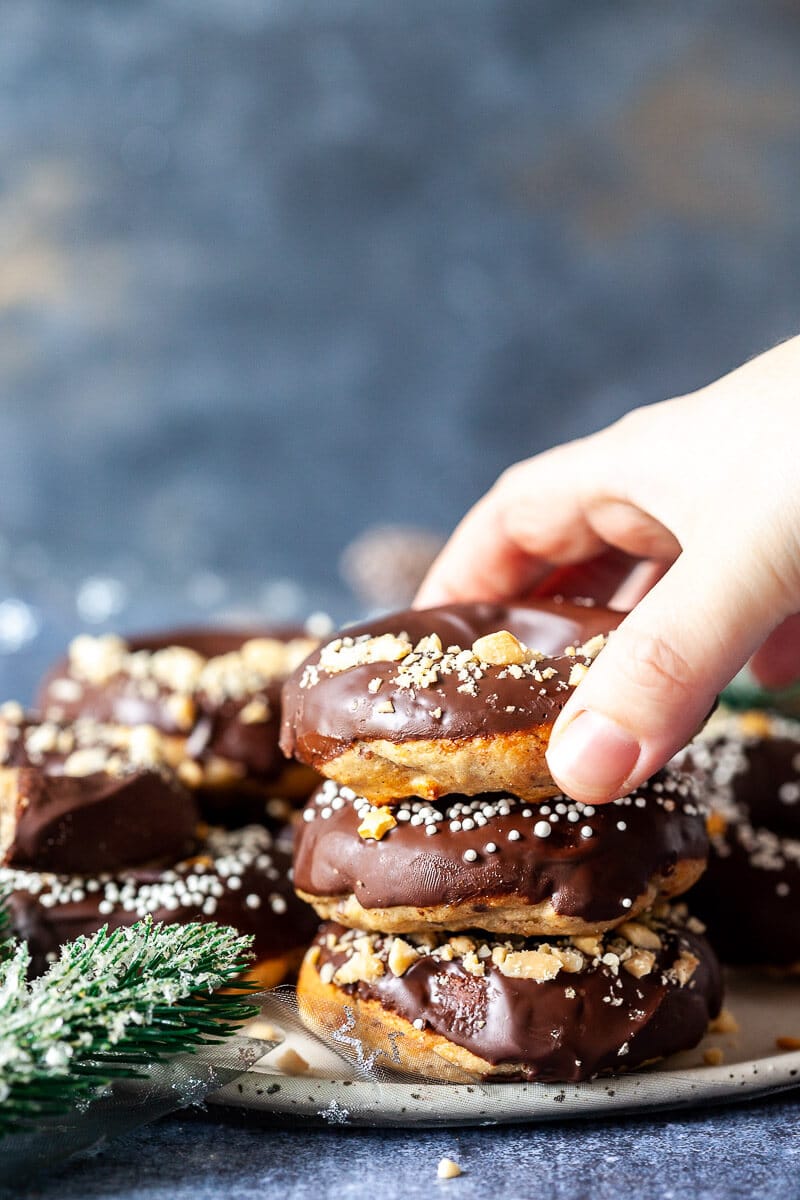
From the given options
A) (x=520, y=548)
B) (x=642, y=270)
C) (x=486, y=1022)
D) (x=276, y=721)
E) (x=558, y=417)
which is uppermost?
(x=642, y=270)

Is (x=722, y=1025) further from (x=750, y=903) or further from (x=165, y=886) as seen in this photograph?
(x=165, y=886)

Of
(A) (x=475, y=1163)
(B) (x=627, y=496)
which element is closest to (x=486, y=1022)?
(A) (x=475, y=1163)

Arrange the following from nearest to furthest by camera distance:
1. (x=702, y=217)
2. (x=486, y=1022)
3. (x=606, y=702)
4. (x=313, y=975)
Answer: (x=606, y=702) < (x=486, y=1022) < (x=313, y=975) < (x=702, y=217)

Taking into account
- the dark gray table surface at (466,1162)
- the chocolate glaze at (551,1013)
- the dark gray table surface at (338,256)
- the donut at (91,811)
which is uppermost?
the dark gray table surface at (338,256)

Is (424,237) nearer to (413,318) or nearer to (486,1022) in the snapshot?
(413,318)

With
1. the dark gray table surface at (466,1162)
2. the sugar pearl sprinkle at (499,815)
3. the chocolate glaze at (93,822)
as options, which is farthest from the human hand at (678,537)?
the chocolate glaze at (93,822)

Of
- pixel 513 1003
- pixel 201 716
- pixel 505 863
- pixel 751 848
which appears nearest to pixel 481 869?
pixel 505 863

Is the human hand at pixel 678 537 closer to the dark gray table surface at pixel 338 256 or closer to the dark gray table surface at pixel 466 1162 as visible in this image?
the dark gray table surface at pixel 466 1162
